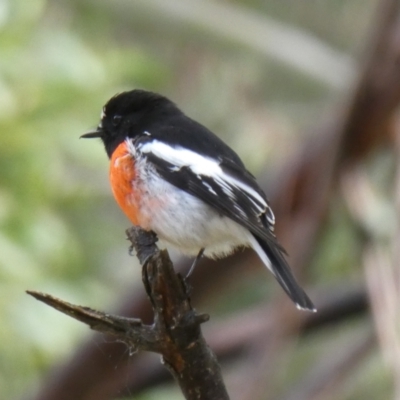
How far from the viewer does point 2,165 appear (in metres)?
4.41

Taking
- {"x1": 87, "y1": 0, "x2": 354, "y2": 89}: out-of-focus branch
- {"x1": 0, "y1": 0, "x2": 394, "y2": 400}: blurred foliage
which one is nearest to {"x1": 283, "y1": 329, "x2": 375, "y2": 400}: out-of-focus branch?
{"x1": 0, "y1": 0, "x2": 394, "y2": 400}: blurred foliage

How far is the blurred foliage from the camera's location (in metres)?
4.32

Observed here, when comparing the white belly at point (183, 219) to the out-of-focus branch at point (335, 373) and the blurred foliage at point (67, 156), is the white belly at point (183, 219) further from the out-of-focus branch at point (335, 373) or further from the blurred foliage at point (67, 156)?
the out-of-focus branch at point (335, 373)

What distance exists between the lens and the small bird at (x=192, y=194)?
3.09 metres

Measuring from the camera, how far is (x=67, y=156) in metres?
5.25

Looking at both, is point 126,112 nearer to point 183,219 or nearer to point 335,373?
point 183,219

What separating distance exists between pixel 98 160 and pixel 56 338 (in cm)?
95

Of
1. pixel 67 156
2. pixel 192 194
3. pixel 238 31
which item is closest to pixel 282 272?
pixel 192 194

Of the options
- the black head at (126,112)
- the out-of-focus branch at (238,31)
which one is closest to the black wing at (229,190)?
the black head at (126,112)

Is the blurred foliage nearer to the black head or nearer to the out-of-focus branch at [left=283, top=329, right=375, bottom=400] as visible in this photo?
the black head

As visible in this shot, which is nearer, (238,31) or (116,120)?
(116,120)

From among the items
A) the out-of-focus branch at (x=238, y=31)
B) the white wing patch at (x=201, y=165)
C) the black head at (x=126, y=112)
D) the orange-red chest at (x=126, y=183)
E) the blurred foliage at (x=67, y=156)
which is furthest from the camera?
the out-of-focus branch at (x=238, y=31)

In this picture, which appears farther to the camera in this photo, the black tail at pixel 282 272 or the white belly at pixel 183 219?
the white belly at pixel 183 219

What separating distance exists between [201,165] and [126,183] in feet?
0.92
